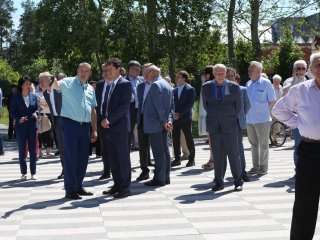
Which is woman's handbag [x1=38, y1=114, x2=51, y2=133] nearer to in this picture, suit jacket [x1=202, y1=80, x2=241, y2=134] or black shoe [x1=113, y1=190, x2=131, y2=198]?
black shoe [x1=113, y1=190, x2=131, y2=198]

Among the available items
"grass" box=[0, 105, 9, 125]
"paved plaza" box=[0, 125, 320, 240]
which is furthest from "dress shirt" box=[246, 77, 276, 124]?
"grass" box=[0, 105, 9, 125]

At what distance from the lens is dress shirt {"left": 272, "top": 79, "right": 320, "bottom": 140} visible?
189 inches

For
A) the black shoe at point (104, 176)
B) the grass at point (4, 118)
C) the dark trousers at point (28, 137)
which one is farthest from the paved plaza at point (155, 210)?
the grass at point (4, 118)

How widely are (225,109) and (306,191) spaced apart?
3.86 meters

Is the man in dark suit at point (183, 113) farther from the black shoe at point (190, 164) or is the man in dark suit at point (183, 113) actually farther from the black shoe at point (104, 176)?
the black shoe at point (104, 176)

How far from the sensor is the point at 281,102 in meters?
5.27

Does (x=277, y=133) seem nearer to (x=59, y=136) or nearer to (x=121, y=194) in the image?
(x=59, y=136)

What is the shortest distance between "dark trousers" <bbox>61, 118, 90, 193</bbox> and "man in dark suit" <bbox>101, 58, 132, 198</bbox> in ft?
1.13

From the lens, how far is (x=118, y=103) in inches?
332

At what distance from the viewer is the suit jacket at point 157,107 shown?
30.2ft

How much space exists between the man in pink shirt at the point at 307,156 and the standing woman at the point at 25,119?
6083 millimetres

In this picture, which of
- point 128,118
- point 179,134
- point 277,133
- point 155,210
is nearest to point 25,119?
point 128,118

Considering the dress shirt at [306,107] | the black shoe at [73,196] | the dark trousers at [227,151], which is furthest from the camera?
the dark trousers at [227,151]

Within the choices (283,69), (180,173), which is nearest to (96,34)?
(180,173)
